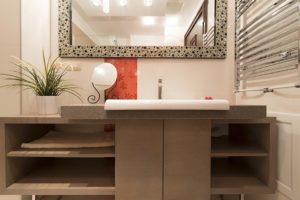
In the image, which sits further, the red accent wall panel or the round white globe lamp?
the red accent wall panel

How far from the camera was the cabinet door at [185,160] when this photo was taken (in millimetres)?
977

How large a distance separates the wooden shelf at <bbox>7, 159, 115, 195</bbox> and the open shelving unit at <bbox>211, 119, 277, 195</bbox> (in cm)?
56

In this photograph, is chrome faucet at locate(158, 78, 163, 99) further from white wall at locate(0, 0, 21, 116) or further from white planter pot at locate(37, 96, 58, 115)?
white wall at locate(0, 0, 21, 116)

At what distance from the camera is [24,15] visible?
1.22 meters

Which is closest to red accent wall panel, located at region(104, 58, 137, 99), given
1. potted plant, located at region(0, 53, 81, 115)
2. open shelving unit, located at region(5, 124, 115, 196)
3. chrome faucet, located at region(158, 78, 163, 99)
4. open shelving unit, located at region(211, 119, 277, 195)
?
chrome faucet, located at region(158, 78, 163, 99)

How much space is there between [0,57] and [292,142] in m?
1.57

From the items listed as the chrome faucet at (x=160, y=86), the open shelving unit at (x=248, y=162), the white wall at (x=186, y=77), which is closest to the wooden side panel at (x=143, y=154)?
the open shelving unit at (x=248, y=162)

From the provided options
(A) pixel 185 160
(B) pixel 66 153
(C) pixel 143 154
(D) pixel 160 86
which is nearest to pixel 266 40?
(D) pixel 160 86

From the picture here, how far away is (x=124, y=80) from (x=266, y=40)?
0.87 metres

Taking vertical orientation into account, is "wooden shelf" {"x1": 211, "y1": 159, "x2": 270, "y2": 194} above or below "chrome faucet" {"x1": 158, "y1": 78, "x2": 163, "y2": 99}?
below

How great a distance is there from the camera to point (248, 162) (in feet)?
4.12

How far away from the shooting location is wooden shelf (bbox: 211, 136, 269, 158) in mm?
1007

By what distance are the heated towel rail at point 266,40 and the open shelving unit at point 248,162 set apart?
0.24m

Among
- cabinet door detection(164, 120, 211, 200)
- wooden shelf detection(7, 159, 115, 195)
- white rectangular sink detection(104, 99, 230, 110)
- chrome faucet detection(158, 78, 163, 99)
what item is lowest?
wooden shelf detection(7, 159, 115, 195)
